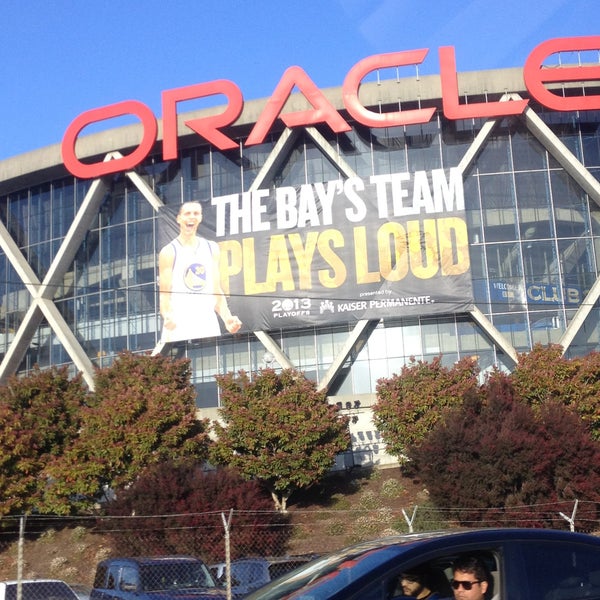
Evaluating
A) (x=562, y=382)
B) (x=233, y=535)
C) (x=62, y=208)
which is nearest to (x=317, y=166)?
(x=62, y=208)

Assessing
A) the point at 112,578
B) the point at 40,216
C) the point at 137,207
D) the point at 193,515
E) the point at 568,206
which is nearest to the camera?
the point at 112,578

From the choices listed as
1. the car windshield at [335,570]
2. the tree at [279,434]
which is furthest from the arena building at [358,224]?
the car windshield at [335,570]

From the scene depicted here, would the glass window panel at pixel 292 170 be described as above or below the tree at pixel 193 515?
above

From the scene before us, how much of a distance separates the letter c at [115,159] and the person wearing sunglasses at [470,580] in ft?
121

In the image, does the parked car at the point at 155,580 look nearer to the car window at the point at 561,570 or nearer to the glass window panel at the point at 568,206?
the car window at the point at 561,570

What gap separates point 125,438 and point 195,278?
1158 cm

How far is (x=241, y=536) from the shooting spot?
72.7ft

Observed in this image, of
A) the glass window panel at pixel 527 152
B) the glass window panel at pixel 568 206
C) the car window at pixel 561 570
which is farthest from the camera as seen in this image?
the glass window panel at pixel 527 152

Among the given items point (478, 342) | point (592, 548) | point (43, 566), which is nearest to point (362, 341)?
point (478, 342)

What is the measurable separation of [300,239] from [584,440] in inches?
655

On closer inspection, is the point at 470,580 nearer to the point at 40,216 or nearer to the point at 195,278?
the point at 195,278

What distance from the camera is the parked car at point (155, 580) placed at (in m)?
12.3

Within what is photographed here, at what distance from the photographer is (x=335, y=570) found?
18.3 feet

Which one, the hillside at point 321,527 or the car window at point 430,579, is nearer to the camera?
the car window at point 430,579
